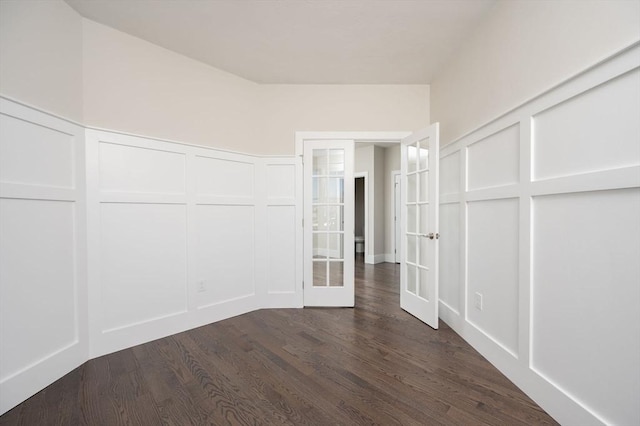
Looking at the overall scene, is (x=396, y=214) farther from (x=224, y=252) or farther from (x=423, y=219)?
(x=224, y=252)

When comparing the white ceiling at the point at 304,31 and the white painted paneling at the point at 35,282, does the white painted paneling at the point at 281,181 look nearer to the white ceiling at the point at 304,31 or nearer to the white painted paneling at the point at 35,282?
the white ceiling at the point at 304,31

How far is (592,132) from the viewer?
126 cm

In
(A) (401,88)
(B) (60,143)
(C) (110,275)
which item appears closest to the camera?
(B) (60,143)

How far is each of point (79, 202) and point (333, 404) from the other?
7.45ft

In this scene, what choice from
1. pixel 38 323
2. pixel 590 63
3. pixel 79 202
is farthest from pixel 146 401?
pixel 590 63

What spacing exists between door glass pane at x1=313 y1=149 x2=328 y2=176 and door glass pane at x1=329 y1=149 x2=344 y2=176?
6 centimetres

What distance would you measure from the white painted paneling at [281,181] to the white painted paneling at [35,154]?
1.72 meters

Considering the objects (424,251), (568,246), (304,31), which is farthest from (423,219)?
(304,31)

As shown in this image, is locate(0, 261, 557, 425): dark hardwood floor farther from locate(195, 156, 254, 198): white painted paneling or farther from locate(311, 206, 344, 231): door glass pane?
locate(195, 156, 254, 198): white painted paneling

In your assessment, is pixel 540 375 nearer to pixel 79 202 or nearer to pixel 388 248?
pixel 79 202

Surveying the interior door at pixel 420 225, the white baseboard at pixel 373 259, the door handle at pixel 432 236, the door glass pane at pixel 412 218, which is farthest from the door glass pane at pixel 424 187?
the white baseboard at pixel 373 259

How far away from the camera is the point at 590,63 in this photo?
1241 mm

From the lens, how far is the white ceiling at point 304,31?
1979 millimetres

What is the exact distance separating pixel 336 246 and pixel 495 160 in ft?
6.07
